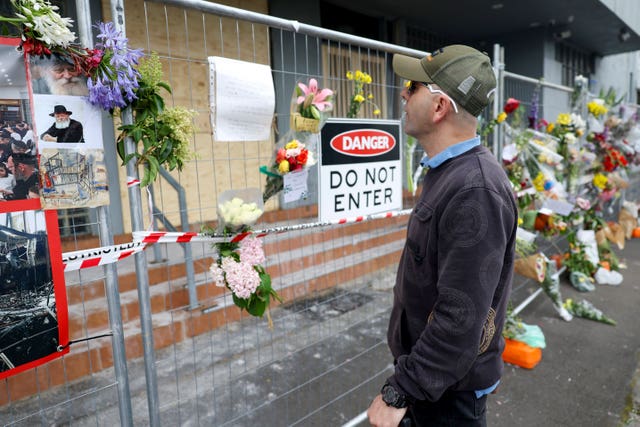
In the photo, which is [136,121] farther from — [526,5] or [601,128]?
[526,5]

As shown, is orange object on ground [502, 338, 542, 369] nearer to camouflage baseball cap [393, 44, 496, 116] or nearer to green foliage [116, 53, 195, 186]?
camouflage baseball cap [393, 44, 496, 116]

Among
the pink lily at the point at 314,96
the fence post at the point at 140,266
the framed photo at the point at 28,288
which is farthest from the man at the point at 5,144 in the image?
the pink lily at the point at 314,96

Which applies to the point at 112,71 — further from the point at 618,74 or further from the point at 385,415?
the point at 618,74

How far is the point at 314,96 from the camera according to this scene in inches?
81.8

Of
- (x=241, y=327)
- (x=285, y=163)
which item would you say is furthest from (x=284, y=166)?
(x=241, y=327)

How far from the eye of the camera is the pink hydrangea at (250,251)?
1.83 m

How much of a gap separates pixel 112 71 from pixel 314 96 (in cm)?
99

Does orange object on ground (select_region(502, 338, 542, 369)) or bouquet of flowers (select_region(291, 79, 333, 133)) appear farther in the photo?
orange object on ground (select_region(502, 338, 542, 369))

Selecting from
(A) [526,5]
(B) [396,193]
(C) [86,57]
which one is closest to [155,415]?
(C) [86,57]

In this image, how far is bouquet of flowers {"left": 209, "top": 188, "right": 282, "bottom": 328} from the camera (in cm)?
178

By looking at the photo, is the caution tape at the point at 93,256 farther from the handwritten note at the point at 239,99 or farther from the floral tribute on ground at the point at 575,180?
the floral tribute on ground at the point at 575,180

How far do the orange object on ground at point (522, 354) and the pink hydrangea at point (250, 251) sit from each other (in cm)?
244

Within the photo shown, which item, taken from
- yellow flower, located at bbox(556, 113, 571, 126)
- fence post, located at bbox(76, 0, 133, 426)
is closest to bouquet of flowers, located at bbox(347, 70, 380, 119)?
fence post, located at bbox(76, 0, 133, 426)

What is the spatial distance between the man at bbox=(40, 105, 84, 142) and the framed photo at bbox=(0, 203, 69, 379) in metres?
A: 0.23
